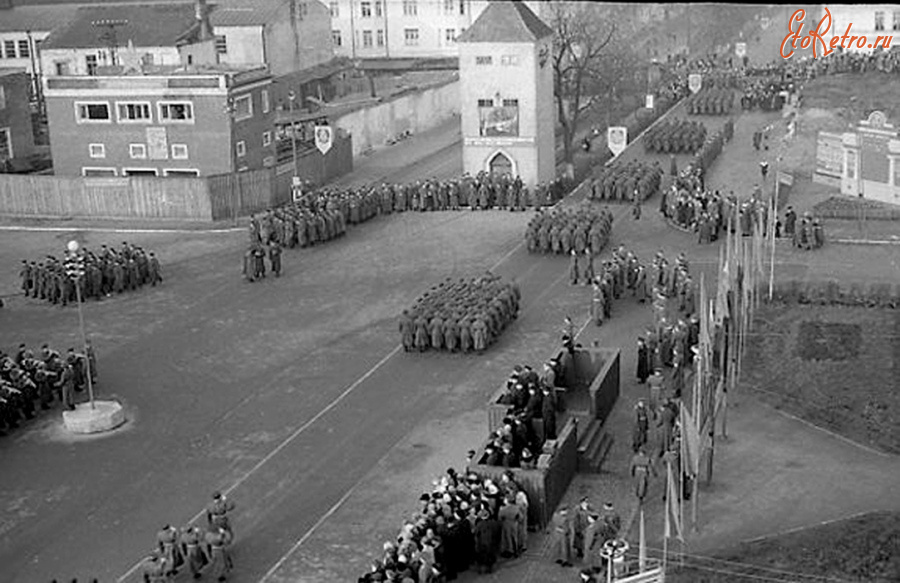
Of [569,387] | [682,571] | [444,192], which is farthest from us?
[444,192]

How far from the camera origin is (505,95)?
136 feet

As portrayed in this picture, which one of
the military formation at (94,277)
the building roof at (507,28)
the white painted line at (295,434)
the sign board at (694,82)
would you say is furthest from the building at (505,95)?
the sign board at (694,82)

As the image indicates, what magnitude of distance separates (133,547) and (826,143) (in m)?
17.1

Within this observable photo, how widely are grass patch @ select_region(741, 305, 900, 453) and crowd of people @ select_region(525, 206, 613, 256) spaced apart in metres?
6.36

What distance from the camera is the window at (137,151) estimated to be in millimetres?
41906

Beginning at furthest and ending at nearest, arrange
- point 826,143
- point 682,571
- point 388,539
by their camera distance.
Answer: point 826,143
point 388,539
point 682,571

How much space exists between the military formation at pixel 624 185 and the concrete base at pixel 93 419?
19.5 m

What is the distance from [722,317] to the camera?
2147cm

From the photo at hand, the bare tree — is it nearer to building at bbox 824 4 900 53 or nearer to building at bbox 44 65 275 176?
building at bbox 824 4 900 53

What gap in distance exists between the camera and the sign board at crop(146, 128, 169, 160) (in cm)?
4166

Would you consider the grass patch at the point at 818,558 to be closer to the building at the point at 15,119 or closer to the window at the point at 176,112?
the window at the point at 176,112

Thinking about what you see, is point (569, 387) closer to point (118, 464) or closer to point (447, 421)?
point (447, 421)

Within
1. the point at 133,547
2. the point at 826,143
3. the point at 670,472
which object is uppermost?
the point at 826,143

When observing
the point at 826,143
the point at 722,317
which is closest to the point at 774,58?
the point at 826,143
